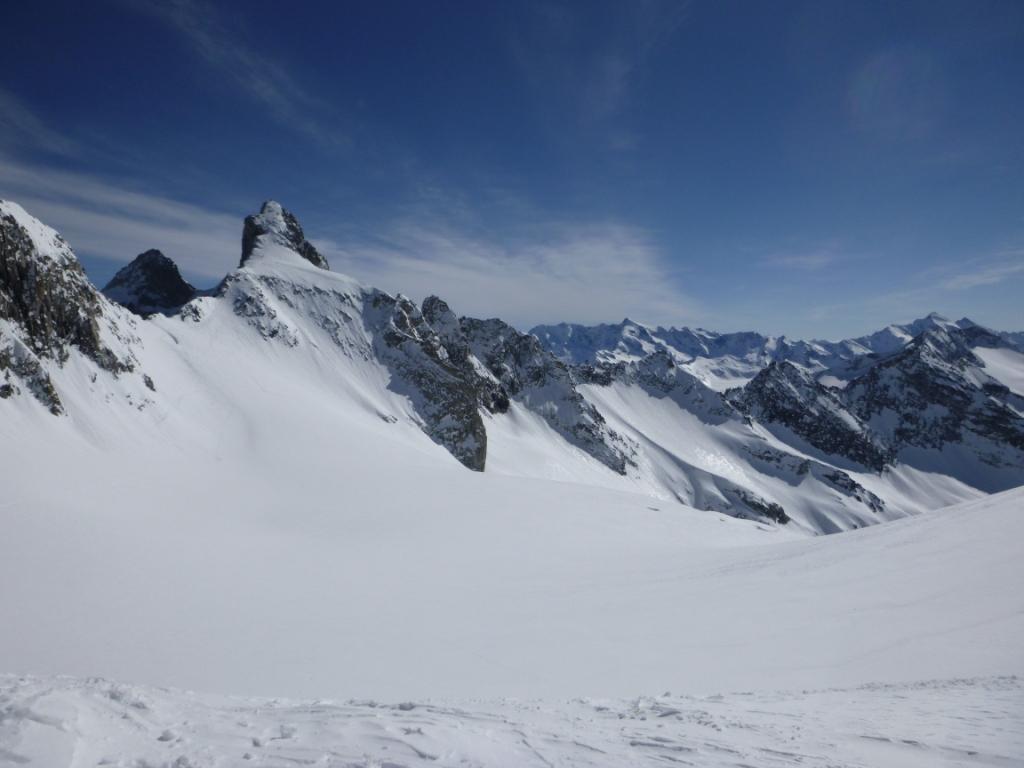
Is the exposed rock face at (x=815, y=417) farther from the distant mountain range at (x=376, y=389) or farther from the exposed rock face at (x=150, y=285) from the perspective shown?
the exposed rock face at (x=150, y=285)

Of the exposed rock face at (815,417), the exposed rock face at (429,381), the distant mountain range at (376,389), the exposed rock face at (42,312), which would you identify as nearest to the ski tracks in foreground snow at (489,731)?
the distant mountain range at (376,389)

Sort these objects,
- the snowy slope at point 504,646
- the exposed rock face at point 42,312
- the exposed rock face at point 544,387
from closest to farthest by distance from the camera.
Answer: the snowy slope at point 504,646, the exposed rock face at point 42,312, the exposed rock face at point 544,387

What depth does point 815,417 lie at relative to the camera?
190125 mm

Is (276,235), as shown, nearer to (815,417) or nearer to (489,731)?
(489,731)

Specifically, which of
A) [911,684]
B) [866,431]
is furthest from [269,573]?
[866,431]

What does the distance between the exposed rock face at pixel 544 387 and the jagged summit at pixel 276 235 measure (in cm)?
4748

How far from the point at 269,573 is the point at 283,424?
21326mm

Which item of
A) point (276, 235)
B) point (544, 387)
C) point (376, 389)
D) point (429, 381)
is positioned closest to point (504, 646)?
point (376, 389)

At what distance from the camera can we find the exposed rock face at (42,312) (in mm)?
22156

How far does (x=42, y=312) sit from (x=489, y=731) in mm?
30862

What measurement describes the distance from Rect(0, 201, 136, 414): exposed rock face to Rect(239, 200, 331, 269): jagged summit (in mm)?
47265

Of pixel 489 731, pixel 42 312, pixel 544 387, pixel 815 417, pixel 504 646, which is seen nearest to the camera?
pixel 489 731

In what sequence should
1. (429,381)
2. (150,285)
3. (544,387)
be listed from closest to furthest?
(429,381), (150,285), (544,387)

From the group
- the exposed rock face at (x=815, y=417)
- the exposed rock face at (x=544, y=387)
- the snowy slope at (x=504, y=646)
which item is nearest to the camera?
the snowy slope at (x=504, y=646)
